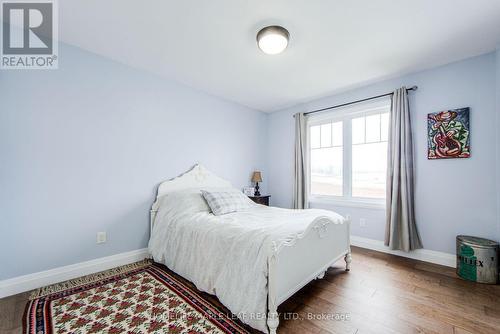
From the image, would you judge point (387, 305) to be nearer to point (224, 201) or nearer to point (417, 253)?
point (417, 253)

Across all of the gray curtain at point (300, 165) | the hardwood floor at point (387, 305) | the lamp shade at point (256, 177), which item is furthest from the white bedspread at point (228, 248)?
the lamp shade at point (256, 177)

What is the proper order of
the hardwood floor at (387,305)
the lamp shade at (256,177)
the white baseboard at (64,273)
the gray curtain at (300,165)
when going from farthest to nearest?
1. the lamp shade at (256,177)
2. the gray curtain at (300,165)
3. the white baseboard at (64,273)
4. the hardwood floor at (387,305)

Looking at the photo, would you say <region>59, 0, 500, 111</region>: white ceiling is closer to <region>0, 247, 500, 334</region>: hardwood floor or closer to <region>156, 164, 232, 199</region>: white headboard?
<region>156, 164, 232, 199</region>: white headboard

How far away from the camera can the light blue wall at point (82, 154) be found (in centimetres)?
196

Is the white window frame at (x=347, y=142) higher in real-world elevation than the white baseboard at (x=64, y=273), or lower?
higher

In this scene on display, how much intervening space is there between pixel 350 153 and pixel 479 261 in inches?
74.4

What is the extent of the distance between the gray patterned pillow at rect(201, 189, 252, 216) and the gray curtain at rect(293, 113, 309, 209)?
4.07ft

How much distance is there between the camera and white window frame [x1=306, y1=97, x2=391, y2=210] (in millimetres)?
3143

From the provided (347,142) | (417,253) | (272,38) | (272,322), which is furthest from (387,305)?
(272,38)

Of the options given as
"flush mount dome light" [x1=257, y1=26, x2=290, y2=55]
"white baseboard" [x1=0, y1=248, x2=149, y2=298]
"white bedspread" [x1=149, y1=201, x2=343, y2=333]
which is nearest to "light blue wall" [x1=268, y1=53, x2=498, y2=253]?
"white bedspread" [x1=149, y1=201, x2=343, y2=333]

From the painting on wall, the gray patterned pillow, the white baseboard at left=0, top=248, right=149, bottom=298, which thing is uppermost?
the painting on wall

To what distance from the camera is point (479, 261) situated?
2145mm

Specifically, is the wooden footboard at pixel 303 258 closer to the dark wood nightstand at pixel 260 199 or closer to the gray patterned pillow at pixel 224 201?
the gray patterned pillow at pixel 224 201

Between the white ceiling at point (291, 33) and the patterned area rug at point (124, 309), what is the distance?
2.43 m
